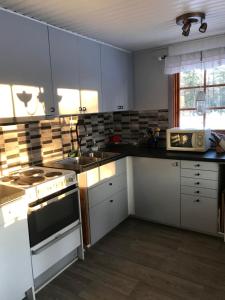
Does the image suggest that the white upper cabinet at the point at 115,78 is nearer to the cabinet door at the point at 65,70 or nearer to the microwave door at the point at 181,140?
the cabinet door at the point at 65,70

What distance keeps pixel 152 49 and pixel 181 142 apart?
131cm

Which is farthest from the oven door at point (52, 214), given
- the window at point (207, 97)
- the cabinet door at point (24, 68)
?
the window at point (207, 97)

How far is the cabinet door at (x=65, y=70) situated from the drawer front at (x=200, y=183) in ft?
4.50

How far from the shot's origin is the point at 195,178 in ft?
8.67

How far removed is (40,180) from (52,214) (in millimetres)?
290

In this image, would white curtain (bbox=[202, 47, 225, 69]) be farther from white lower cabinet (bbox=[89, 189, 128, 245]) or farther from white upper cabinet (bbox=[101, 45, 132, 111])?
white lower cabinet (bbox=[89, 189, 128, 245])

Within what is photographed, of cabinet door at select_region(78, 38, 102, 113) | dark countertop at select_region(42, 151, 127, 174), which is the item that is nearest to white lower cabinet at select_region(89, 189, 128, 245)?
dark countertop at select_region(42, 151, 127, 174)

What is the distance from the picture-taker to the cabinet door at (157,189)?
2777 millimetres

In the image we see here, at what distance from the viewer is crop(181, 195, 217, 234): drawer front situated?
2617 mm

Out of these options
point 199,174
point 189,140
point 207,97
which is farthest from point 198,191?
point 207,97

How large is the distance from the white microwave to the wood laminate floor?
95 centimetres

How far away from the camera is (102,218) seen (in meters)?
2.63

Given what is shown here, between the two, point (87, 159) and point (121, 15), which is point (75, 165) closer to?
point (87, 159)

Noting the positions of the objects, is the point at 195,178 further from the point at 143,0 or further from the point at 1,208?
the point at 1,208
